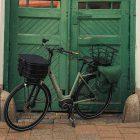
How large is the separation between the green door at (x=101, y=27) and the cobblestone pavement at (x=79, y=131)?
0.89 m

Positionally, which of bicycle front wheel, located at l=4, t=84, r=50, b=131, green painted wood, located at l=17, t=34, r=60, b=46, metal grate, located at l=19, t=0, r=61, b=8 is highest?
metal grate, located at l=19, t=0, r=61, b=8

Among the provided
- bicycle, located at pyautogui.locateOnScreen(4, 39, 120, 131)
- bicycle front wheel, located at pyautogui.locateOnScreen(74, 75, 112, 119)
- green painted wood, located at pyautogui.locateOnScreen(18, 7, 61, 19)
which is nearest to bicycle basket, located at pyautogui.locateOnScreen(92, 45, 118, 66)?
bicycle, located at pyautogui.locateOnScreen(4, 39, 120, 131)

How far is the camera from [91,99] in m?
8.00

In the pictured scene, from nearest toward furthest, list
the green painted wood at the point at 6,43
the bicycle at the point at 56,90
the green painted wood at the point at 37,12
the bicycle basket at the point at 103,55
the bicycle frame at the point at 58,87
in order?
the bicycle at the point at 56,90
the bicycle frame at the point at 58,87
the bicycle basket at the point at 103,55
the green painted wood at the point at 6,43
the green painted wood at the point at 37,12

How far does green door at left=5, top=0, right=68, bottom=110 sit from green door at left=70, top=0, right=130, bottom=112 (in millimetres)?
221

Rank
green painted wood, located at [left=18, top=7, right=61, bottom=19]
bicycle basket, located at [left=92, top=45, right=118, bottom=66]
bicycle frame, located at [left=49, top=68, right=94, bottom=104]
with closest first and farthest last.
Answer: bicycle frame, located at [left=49, top=68, right=94, bottom=104] → bicycle basket, located at [left=92, top=45, right=118, bottom=66] → green painted wood, located at [left=18, top=7, right=61, bottom=19]

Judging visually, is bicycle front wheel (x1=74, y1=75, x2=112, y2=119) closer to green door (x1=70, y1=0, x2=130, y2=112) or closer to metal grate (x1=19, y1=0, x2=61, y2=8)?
green door (x1=70, y1=0, x2=130, y2=112)

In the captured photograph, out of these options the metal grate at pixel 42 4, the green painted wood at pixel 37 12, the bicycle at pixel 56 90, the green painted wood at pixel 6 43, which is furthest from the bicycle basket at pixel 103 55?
the green painted wood at pixel 6 43

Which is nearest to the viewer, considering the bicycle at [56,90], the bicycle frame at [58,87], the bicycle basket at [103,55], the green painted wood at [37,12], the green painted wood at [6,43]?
the bicycle at [56,90]

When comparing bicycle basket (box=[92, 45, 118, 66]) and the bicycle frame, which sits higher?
bicycle basket (box=[92, 45, 118, 66])

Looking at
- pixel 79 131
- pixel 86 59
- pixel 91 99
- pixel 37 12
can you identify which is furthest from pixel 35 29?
pixel 79 131

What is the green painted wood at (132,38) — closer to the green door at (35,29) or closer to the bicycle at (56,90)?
the bicycle at (56,90)

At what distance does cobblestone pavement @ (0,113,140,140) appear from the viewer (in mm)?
7047

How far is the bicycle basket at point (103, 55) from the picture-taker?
786 cm
